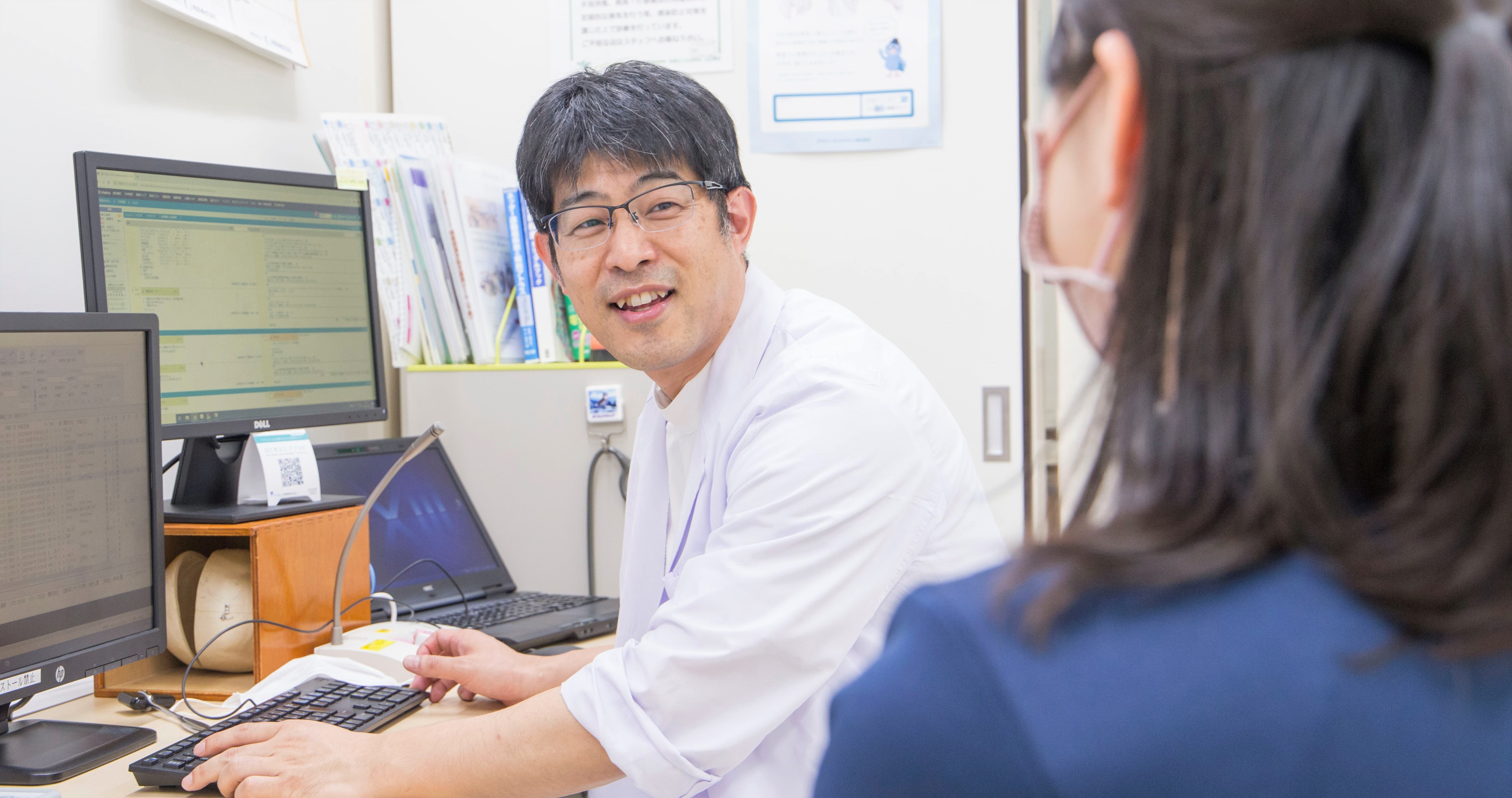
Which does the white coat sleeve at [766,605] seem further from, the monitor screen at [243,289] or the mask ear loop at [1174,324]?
the monitor screen at [243,289]

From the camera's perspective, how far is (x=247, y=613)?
1.28 meters

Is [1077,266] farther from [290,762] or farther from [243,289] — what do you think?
[243,289]

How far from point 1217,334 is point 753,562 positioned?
1.98ft

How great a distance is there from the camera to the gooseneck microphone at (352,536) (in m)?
1.32

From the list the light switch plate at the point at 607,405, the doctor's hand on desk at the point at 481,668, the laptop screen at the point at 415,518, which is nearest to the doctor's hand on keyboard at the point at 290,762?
the doctor's hand on desk at the point at 481,668

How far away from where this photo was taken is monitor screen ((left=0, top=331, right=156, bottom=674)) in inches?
38.2

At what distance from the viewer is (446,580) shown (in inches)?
65.1

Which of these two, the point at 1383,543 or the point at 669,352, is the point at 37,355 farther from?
Answer: the point at 1383,543

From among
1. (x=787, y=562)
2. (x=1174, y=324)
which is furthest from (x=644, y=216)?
(x=1174, y=324)

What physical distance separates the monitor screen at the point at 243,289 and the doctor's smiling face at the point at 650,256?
Answer: 0.40 metres

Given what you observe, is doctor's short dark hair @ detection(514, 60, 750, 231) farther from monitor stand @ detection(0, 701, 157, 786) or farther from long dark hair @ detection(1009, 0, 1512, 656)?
long dark hair @ detection(1009, 0, 1512, 656)

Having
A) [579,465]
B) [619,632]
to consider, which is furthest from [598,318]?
[579,465]

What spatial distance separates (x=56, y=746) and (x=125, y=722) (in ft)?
0.38

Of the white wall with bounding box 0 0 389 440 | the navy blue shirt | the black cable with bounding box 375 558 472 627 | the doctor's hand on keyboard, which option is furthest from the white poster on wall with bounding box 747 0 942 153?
the navy blue shirt
